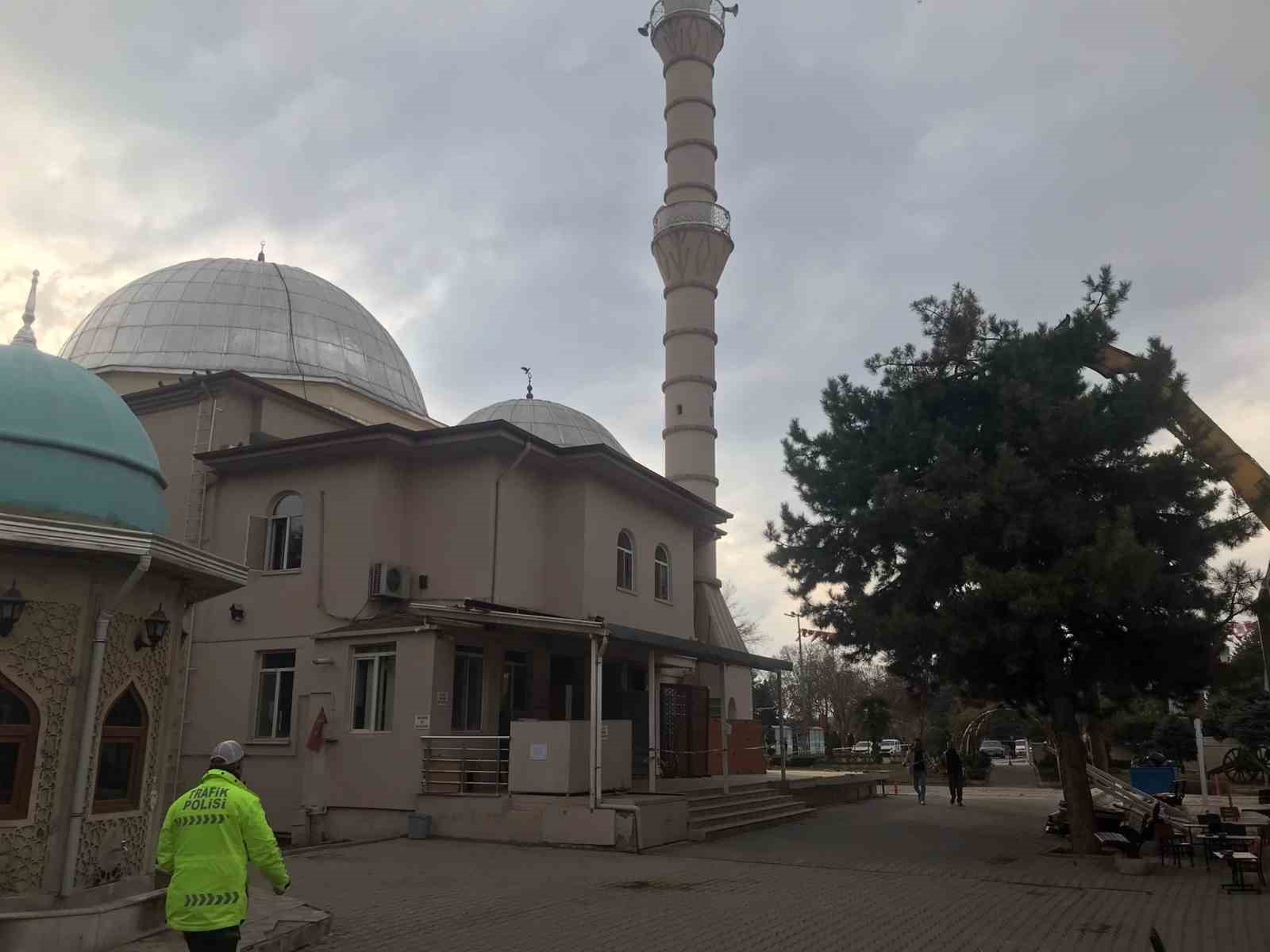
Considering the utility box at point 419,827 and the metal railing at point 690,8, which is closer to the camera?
the utility box at point 419,827

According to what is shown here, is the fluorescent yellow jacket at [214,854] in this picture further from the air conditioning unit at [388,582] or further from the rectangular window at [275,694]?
the rectangular window at [275,694]

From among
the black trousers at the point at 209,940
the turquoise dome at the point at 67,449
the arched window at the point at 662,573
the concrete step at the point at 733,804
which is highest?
the arched window at the point at 662,573

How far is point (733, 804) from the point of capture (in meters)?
16.4

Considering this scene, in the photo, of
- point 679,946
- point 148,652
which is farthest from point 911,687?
point 148,652

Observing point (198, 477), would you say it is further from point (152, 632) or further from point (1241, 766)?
point (1241, 766)

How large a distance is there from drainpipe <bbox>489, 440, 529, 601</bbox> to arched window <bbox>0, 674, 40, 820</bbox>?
984 cm

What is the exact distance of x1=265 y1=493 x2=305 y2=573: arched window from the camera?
1805 centimetres

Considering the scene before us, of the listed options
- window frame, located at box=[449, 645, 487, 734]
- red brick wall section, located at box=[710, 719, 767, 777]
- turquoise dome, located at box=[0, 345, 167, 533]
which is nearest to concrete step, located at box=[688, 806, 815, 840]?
red brick wall section, located at box=[710, 719, 767, 777]

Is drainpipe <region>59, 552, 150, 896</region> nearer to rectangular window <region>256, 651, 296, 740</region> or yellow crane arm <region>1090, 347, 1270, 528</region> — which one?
rectangular window <region>256, 651, 296, 740</region>

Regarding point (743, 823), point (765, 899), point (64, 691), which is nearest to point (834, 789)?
point (743, 823)

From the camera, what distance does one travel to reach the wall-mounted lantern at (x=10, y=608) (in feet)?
23.5

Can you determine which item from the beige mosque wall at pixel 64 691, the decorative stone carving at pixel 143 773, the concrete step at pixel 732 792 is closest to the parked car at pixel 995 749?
the concrete step at pixel 732 792

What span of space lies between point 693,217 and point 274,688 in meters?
22.4

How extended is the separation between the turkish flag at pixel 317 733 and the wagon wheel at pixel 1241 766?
22.7 metres
